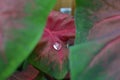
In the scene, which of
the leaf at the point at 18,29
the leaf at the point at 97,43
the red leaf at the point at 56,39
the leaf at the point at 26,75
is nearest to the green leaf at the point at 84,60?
the leaf at the point at 97,43

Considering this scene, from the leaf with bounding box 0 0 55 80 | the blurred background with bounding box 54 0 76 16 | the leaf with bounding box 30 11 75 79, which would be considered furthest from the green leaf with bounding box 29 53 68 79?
the blurred background with bounding box 54 0 76 16

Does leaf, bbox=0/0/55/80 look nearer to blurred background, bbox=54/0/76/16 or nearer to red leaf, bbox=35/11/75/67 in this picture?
red leaf, bbox=35/11/75/67

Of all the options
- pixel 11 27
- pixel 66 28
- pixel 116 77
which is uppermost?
pixel 11 27

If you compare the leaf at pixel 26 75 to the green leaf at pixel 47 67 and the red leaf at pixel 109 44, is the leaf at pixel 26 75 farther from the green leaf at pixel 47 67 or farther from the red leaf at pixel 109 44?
the red leaf at pixel 109 44

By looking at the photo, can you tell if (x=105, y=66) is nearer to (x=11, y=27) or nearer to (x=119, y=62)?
(x=119, y=62)

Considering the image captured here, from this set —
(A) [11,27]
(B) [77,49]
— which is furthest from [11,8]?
(B) [77,49]

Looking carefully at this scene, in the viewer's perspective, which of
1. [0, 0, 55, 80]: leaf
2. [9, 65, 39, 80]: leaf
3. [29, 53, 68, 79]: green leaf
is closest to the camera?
[0, 0, 55, 80]: leaf

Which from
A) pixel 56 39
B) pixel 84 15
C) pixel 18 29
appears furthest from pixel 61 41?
pixel 18 29
